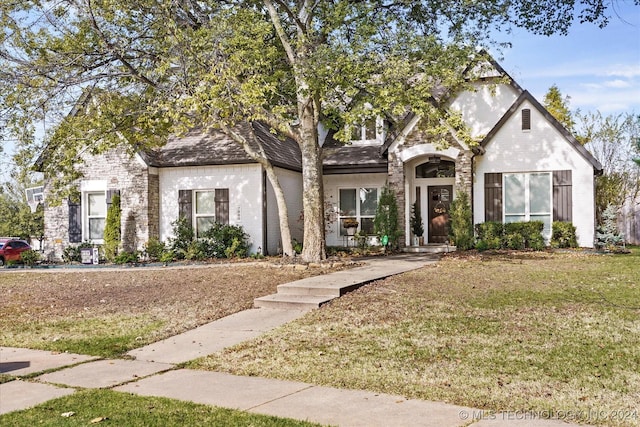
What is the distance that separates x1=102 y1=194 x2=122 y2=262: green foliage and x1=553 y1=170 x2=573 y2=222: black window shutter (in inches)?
572

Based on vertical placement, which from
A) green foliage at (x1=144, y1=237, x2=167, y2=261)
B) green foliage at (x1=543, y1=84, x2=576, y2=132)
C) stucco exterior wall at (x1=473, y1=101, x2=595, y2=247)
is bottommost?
green foliage at (x1=144, y1=237, x2=167, y2=261)

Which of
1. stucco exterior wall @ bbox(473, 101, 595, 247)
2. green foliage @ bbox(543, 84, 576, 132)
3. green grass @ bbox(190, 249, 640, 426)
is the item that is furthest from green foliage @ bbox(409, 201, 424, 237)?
green foliage @ bbox(543, 84, 576, 132)

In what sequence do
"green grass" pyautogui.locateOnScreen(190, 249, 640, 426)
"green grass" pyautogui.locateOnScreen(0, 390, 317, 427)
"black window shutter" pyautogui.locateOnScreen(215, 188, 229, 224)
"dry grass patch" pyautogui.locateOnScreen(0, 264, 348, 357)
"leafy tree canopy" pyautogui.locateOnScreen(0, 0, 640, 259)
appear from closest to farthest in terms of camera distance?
1. "green grass" pyautogui.locateOnScreen(0, 390, 317, 427)
2. "green grass" pyautogui.locateOnScreen(190, 249, 640, 426)
3. "dry grass patch" pyautogui.locateOnScreen(0, 264, 348, 357)
4. "leafy tree canopy" pyautogui.locateOnScreen(0, 0, 640, 259)
5. "black window shutter" pyautogui.locateOnScreen(215, 188, 229, 224)

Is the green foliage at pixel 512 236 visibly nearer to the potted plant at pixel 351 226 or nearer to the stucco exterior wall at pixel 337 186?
the potted plant at pixel 351 226

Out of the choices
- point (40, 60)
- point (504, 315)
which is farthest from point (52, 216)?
point (504, 315)

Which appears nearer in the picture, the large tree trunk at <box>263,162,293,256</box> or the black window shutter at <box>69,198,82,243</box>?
the large tree trunk at <box>263,162,293,256</box>

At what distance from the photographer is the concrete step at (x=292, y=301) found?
10375 millimetres

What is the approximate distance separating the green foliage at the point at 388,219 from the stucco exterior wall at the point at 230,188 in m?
3.90

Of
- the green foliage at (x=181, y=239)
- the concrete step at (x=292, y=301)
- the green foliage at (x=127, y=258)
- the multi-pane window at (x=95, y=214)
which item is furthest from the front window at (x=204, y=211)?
the concrete step at (x=292, y=301)

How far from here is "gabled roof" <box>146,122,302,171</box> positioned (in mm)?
20688

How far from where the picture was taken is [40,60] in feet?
49.2

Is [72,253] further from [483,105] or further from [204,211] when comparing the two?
[483,105]

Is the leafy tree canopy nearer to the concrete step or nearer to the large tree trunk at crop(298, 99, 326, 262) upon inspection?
the large tree trunk at crop(298, 99, 326, 262)

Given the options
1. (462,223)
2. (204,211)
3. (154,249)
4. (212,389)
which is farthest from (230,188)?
(212,389)
